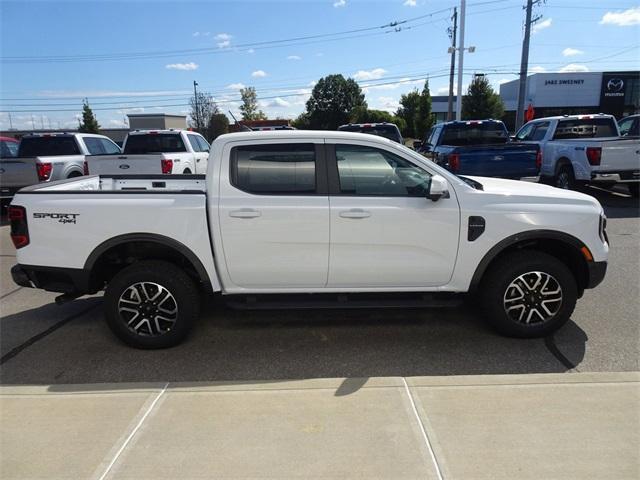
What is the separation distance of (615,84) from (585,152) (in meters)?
47.9

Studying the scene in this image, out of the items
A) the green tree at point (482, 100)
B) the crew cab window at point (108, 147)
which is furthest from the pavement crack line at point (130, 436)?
the green tree at point (482, 100)

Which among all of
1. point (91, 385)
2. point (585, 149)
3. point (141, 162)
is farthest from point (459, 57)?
point (91, 385)

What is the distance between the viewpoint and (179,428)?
298cm

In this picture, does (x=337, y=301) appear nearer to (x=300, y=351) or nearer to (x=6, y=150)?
(x=300, y=351)

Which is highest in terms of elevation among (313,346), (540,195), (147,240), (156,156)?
(156,156)

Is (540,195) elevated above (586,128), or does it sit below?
below

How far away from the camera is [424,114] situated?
→ 50156mm

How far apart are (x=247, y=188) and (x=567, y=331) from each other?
10.5 ft

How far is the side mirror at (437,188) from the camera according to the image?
3.90m

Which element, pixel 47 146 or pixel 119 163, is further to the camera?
pixel 47 146

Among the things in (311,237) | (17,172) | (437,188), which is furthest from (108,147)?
(437,188)

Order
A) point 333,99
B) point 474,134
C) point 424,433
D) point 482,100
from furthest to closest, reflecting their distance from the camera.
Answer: point 333,99 → point 482,100 → point 474,134 → point 424,433

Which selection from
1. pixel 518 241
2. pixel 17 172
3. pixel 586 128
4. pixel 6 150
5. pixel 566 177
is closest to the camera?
pixel 518 241

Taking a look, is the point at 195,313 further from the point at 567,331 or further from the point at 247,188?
the point at 567,331
